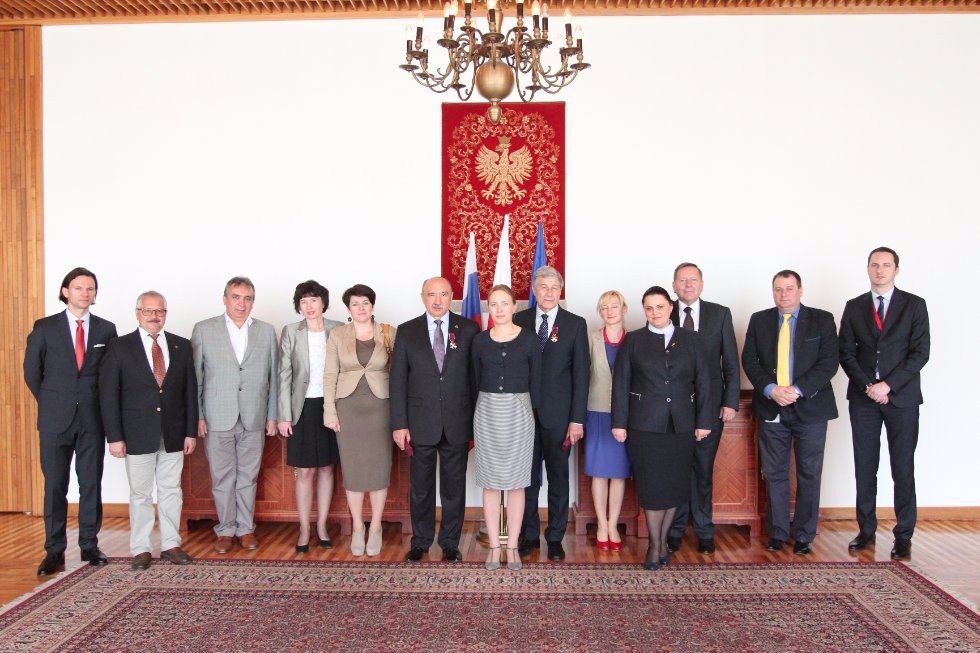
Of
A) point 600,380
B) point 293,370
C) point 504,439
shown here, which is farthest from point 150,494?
point 600,380

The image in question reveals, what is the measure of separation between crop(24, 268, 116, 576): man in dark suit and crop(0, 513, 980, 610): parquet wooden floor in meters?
0.24

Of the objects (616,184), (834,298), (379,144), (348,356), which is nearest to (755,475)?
(834,298)

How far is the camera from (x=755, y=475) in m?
4.62

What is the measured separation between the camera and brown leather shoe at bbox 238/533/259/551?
173 inches

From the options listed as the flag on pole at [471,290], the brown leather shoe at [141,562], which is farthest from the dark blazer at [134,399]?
the flag on pole at [471,290]

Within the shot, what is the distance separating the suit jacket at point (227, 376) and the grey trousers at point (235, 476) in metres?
0.09

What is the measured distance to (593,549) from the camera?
4.38 metres

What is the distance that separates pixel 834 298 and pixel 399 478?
3.39 meters

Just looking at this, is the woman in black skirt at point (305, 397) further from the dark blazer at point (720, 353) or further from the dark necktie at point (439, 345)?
the dark blazer at point (720, 353)

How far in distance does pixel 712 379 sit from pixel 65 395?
3807mm

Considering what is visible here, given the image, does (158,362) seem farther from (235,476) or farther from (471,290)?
(471,290)

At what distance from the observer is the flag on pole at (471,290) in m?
4.87

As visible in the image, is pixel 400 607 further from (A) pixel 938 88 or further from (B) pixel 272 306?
(A) pixel 938 88

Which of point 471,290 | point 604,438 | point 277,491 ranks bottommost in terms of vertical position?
point 277,491
